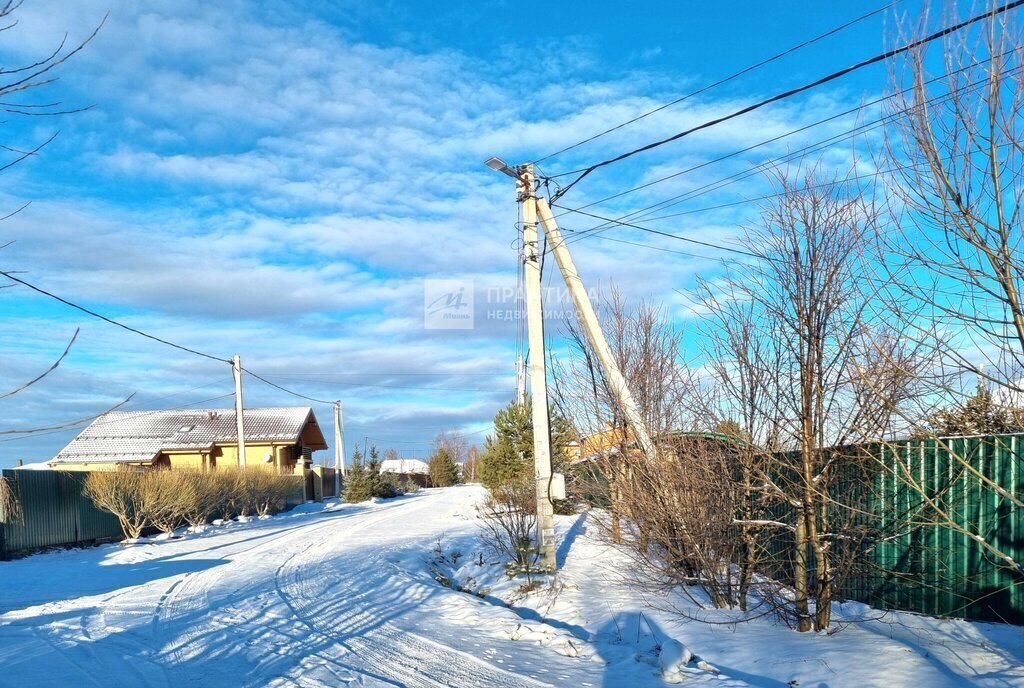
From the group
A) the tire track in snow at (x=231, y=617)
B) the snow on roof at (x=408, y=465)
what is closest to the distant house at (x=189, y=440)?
the tire track in snow at (x=231, y=617)

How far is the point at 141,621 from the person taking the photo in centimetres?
987

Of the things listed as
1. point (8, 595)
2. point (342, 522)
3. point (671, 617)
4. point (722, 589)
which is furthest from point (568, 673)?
point (342, 522)

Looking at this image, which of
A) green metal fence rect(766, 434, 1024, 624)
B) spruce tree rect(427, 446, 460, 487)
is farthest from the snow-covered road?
spruce tree rect(427, 446, 460, 487)

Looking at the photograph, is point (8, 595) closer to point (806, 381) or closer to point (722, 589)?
point (722, 589)

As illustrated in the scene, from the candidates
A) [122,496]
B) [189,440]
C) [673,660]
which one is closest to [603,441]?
[673,660]

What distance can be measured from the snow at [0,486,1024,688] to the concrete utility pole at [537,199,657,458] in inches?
84.0

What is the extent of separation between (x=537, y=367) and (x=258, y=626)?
548 cm

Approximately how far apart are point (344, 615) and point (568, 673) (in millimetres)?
3893

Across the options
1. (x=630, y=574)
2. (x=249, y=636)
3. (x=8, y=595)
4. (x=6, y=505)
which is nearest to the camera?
(x=249, y=636)

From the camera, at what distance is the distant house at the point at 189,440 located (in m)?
39.2

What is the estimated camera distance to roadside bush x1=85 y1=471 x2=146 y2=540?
834 inches

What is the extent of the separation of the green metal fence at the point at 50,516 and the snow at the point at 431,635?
333cm

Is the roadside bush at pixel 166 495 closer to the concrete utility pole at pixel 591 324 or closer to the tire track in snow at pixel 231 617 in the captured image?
the tire track in snow at pixel 231 617

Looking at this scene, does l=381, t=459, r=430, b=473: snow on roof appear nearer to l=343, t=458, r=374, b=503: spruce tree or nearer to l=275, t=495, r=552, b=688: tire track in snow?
l=343, t=458, r=374, b=503: spruce tree
